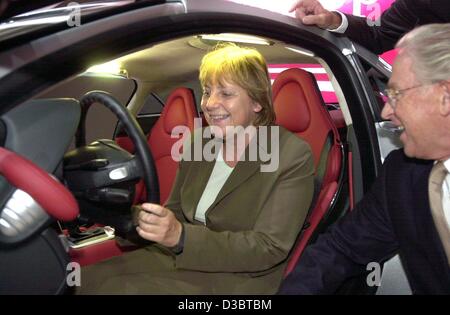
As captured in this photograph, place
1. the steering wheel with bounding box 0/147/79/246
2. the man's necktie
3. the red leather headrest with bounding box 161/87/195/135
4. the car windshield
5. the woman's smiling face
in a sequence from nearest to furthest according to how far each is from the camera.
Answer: the steering wheel with bounding box 0/147/79/246 → the car windshield → the man's necktie → the woman's smiling face → the red leather headrest with bounding box 161/87/195/135

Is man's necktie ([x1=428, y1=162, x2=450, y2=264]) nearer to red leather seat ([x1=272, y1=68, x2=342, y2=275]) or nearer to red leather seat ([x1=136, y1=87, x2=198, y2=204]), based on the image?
red leather seat ([x1=272, y1=68, x2=342, y2=275])

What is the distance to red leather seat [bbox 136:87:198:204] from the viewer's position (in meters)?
2.68

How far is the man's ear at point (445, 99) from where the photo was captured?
1.26 metres

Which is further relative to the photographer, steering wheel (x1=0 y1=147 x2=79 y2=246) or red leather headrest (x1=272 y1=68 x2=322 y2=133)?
red leather headrest (x1=272 y1=68 x2=322 y2=133)

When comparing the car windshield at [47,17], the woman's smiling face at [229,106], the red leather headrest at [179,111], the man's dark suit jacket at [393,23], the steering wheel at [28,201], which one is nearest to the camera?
the steering wheel at [28,201]

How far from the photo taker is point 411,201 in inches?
56.1

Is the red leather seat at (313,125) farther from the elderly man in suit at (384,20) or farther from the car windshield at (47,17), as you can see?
the car windshield at (47,17)

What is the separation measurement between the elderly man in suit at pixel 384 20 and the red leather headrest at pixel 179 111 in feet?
3.34

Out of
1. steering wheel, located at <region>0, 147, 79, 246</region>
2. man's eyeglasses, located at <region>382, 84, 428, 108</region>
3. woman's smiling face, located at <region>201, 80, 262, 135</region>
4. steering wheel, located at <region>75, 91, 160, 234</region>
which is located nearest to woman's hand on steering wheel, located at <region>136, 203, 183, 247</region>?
steering wheel, located at <region>75, 91, 160, 234</region>

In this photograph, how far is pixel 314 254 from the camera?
153 cm

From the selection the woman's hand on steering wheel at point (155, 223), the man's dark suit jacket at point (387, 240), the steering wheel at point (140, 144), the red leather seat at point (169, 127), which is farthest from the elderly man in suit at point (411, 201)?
the red leather seat at point (169, 127)

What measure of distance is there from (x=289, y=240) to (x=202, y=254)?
279mm
